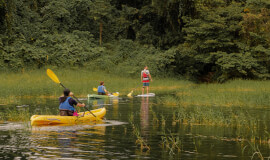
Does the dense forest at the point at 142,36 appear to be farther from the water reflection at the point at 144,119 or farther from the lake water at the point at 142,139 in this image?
the lake water at the point at 142,139

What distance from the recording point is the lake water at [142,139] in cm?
1006

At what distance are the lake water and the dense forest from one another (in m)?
21.7

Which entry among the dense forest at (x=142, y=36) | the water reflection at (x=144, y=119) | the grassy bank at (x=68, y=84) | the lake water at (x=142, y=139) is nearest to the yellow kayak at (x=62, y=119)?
the lake water at (x=142, y=139)

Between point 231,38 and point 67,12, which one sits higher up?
point 67,12

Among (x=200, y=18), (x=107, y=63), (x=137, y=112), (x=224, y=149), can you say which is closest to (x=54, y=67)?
(x=107, y=63)

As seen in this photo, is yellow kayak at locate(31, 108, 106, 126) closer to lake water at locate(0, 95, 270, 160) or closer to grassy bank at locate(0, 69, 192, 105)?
lake water at locate(0, 95, 270, 160)

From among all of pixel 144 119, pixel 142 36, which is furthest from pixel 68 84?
pixel 144 119

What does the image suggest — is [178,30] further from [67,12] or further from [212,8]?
[67,12]

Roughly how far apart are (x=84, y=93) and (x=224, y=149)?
18963 mm

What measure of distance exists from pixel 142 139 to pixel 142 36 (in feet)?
120

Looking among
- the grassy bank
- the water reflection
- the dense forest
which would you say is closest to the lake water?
the water reflection

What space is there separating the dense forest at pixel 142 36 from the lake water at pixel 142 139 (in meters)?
21.7

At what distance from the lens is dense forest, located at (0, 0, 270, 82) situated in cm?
3816

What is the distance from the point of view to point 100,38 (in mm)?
49250
